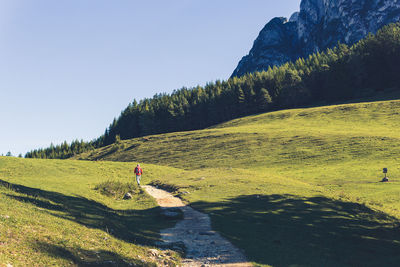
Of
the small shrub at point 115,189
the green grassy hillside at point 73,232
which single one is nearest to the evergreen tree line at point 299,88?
the small shrub at point 115,189

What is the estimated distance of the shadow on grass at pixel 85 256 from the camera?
1236cm

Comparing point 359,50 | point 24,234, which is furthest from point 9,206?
point 359,50

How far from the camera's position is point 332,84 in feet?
439

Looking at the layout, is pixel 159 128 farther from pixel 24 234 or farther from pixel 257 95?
pixel 24 234

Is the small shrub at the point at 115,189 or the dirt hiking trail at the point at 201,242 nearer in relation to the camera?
the dirt hiking trail at the point at 201,242

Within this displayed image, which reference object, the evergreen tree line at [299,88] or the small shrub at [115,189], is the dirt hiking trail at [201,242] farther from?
the evergreen tree line at [299,88]

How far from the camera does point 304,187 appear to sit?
36062 millimetres

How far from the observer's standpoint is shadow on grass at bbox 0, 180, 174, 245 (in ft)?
61.8

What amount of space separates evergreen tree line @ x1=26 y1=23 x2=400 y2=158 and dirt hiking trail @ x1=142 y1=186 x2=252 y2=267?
123007 millimetres

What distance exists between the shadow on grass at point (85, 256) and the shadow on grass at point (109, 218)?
3786mm

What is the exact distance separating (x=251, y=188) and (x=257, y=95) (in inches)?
4595

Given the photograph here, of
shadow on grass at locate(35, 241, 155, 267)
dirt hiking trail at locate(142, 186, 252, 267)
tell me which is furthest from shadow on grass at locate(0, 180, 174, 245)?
shadow on grass at locate(35, 241, 155, 267)

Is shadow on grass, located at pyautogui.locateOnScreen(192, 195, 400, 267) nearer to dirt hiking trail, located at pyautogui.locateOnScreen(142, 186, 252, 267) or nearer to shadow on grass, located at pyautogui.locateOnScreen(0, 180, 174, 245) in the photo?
dirt hiking trail, located at pyautogui.locateOnScreen(142, 186, 252, 267)

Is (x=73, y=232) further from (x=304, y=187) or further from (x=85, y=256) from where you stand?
(x=304, y=187)
